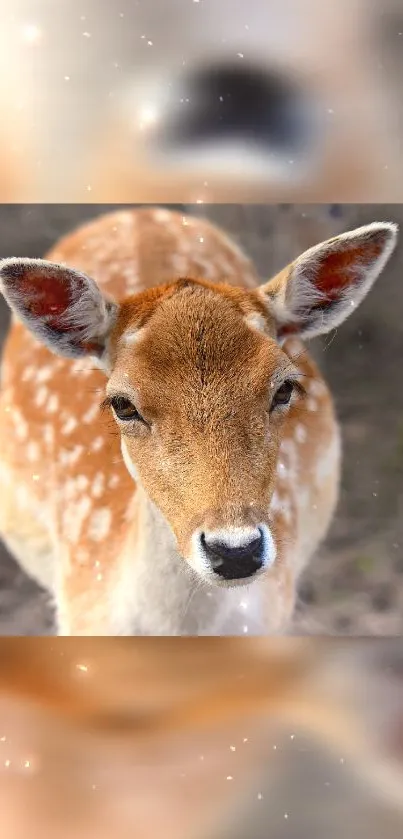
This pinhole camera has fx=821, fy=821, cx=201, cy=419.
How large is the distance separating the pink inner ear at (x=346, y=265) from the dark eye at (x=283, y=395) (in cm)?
22

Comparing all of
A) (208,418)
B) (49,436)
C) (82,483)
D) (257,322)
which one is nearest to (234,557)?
(208,418)

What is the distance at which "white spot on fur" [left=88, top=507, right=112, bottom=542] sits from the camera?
199 centimetres

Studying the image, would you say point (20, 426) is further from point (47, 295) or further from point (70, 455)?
point (47, 295)

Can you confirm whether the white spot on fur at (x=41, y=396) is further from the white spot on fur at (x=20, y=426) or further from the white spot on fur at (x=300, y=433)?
the white spot on fur at (x=300, y=433)

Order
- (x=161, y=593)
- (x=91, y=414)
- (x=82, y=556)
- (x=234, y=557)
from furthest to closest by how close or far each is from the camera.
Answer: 1. (x=91, y=414)
2. (x=82, y=556)
3. (x=161, y=593)
4. (x=234, y=557)

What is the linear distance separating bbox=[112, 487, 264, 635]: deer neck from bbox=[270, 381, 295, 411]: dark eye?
320mm

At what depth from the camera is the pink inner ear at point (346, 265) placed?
1589mm

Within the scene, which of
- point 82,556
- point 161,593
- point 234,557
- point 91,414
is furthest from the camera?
point 91,414

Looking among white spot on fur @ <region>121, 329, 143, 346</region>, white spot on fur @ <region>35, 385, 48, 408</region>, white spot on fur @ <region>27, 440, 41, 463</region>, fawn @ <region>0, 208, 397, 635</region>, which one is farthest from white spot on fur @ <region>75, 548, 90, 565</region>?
white spot on fur @ <region>121, 329, 143, 346</region>

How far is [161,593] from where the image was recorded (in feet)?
5.60
